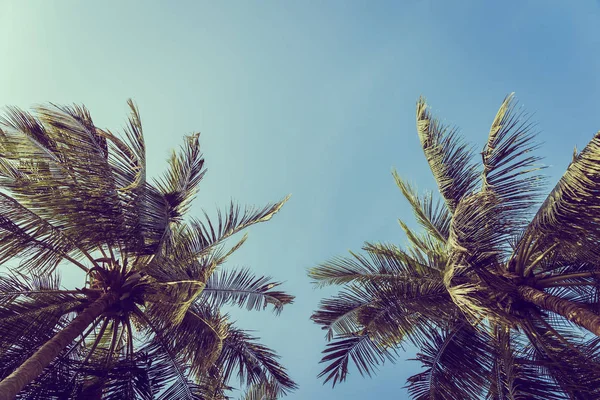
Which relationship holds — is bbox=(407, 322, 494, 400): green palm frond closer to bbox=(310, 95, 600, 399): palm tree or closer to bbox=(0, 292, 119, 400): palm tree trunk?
bbox=(310, 95, 600, 399): palm tree

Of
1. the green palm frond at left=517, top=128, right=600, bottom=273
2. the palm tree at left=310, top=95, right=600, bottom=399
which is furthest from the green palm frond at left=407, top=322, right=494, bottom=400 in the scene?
the green palm frond at left=517, top=128, right=600, bottom=273

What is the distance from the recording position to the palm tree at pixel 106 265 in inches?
292

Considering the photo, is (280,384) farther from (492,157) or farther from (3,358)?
(492,157)

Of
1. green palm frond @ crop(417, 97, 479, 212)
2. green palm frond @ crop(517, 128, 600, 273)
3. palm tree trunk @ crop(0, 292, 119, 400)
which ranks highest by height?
green palm frond @ crop(417, 97, 479, 212)

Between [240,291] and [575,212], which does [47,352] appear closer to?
[240,291]

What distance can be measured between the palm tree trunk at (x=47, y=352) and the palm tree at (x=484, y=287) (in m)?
3.78

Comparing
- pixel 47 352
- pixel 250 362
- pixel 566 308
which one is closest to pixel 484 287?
pixel 566 308

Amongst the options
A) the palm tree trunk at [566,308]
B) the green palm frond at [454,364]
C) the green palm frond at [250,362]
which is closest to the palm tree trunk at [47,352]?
the green palm frond at [250,362]

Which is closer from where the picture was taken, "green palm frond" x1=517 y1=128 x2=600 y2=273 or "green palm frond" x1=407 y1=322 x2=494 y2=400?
"green palm frond" x1=517 y1=128 x2=600 y2=273

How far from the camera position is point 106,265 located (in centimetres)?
899

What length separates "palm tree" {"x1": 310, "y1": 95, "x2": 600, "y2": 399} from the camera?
22.3 feet

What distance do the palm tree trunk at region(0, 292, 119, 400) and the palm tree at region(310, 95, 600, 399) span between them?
12.4ft

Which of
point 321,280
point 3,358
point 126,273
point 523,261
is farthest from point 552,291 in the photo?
point 3,358

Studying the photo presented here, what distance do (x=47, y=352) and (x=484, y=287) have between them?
6.53 m
